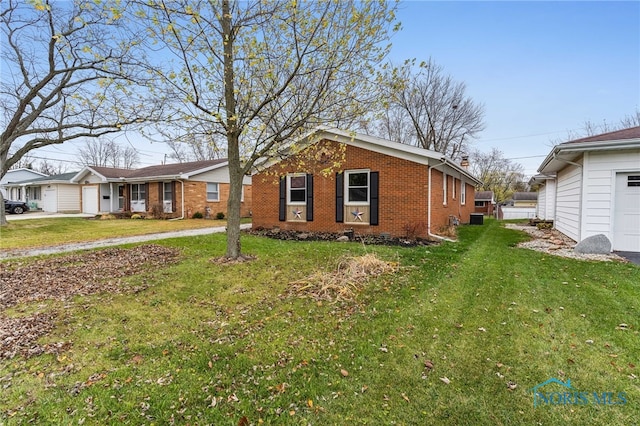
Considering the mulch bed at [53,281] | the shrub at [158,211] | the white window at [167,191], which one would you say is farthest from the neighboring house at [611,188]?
the shrub at [158,211]

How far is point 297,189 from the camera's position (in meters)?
12.3

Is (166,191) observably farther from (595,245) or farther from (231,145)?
(595,245)

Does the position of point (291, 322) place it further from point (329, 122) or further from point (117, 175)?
point (117, 175)

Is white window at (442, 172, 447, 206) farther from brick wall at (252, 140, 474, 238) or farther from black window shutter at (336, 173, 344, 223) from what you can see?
black window shutter at (336, 173, 344, 223)

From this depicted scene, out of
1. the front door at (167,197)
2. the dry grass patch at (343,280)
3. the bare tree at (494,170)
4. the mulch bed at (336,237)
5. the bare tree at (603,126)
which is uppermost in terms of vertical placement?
the bare tree at (603,126)

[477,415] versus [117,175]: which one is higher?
[117,175]

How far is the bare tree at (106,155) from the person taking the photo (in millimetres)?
45094

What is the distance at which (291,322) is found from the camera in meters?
4.09

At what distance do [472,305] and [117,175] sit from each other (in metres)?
25.0

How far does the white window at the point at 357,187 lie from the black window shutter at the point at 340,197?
161mm

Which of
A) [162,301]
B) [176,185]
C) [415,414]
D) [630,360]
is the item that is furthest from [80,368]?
[176,185]

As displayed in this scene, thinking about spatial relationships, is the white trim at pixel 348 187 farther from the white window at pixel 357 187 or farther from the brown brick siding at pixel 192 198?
the brown brick siding at pixel 192 198

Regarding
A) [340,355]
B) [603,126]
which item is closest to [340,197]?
[340,355]

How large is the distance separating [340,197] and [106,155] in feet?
162
